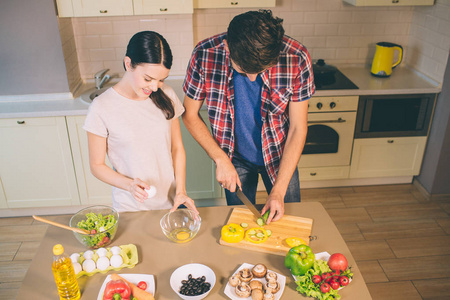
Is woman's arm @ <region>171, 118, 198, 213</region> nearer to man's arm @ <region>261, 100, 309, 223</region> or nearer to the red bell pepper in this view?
man's arm @ <region>261, 100, 309, 223</region>

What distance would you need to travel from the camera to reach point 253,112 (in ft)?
6.77

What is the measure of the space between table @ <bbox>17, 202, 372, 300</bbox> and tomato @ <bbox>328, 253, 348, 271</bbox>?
0.07 m

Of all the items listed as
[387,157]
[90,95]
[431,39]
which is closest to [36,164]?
[90,95]

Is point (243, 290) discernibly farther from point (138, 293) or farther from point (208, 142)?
point (208, 142)

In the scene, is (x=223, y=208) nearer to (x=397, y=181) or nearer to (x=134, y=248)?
(x=134, y=248)

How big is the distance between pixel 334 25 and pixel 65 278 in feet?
10.2

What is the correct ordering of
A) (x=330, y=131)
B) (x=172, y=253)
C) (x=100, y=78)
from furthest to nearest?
(x=330, y=131)
(x=100, y=78)
(x=172, y=253)

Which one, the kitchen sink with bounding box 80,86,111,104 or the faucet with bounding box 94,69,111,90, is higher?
the faucet with bounding box 94,69,111,90

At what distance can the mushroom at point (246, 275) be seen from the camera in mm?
1457

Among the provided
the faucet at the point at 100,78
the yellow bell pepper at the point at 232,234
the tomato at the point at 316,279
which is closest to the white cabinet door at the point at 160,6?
the faucet at the point at 100,78

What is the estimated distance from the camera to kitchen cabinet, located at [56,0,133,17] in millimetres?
2916

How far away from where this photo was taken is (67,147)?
3.08 m

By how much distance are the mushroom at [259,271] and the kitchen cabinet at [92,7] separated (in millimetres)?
2194

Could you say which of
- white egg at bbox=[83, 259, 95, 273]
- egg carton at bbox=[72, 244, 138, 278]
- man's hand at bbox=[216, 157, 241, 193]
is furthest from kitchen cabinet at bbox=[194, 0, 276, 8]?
white egg at bbox=[83, 259, 95, 273]
